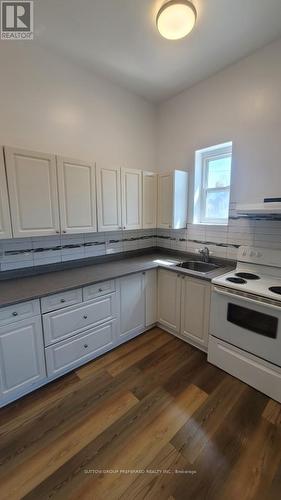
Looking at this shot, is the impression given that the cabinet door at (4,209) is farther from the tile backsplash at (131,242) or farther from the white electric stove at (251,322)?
the white electric stove at (251,322)

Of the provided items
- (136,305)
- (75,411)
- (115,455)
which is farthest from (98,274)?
(115,455)

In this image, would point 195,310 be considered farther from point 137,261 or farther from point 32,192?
point 32,192

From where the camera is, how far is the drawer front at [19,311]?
5.00 feet

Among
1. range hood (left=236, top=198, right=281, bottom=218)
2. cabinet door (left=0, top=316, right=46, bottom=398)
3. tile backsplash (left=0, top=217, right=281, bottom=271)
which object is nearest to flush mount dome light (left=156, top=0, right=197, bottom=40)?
range hood (left=236, top=198, right=281, bottom=218)

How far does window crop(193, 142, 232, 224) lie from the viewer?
254 centimetres

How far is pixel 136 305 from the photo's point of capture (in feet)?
8.02

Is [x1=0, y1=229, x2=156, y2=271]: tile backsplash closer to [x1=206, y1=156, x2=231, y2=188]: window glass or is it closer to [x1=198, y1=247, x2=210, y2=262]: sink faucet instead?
[x1=198, y1=247, x2=210, y2=262]: sink faucet

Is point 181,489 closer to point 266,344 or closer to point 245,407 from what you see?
point 245,407

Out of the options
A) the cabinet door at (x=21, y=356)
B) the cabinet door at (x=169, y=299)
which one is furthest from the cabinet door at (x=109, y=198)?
the cabinet door at (x=21, y=356)

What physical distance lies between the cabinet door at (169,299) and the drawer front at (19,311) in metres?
1.41

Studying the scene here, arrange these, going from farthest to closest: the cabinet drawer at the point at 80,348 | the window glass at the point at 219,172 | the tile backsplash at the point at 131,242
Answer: the window glass at the point at 219,172 → the tile backsplash at the point at 131,242 → the cabinet drawer at the point at 80,348

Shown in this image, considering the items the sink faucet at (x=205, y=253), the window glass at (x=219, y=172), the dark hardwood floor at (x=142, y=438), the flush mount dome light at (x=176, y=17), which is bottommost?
the dark hardwood floor at (x=142, y=438)

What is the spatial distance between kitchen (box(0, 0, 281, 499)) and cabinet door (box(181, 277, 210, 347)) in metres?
0.02

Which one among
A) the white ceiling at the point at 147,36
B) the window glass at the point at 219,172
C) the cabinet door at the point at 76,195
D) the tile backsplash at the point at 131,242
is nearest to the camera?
the white ceiling at the point at 147,36
